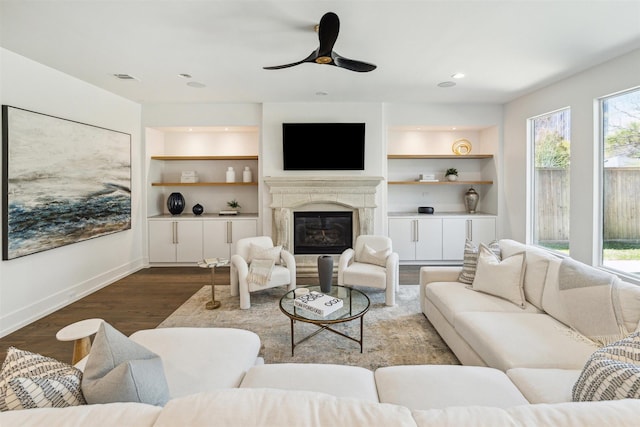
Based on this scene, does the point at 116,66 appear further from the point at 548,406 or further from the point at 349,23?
the point at 548,406

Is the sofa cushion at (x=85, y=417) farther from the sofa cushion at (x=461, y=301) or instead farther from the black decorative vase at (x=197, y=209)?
the black decorative vase at (x=197, y=209)

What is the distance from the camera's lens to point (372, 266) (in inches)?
146

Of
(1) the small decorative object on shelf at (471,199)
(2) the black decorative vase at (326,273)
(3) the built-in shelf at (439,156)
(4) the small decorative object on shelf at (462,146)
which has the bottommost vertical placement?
(2) the black decorative vase at (326,273)

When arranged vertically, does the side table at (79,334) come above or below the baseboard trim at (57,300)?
above

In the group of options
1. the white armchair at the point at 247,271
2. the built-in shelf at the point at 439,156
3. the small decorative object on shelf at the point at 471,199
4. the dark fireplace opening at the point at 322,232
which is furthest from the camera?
the small decorative object on shelf at the point at 471,199

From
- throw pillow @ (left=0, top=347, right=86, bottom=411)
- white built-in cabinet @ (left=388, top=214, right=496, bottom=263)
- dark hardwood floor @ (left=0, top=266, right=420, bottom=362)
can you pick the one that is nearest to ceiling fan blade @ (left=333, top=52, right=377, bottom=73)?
throw pillow @ (left=0, top=347, right=86, bottom=411)

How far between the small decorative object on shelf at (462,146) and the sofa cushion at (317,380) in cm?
516

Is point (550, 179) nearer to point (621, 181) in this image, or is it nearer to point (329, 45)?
point (621, 181)

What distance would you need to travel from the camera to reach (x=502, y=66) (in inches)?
136

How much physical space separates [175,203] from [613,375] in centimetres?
572

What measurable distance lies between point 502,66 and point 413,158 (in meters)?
2.33

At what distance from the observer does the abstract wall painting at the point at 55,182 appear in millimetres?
2922

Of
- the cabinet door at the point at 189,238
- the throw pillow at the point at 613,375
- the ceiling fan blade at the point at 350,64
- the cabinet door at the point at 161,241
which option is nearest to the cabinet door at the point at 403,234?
the ceiling fan blade at the point at 350,64

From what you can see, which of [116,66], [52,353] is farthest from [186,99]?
[52,353]
